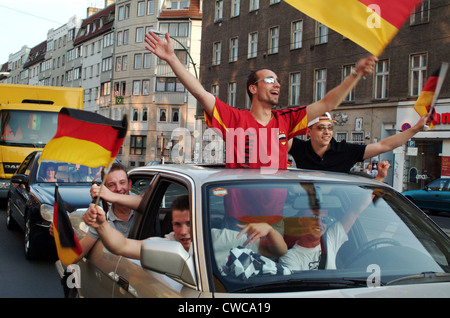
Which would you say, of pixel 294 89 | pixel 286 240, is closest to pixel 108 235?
pixel 286 240

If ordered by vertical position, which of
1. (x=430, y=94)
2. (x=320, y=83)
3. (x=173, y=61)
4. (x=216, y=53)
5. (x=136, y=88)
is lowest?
(x=430, y=94)

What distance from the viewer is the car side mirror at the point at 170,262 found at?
2.56m

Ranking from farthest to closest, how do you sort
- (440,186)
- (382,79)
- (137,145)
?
1. (137,145)
2. (382,79)
3. (440,186)

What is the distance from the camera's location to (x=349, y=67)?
99.2ft

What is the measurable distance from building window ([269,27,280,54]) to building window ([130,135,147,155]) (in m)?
30.4

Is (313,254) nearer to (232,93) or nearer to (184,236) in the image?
(184,236)

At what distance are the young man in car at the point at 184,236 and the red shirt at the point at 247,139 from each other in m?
0.69

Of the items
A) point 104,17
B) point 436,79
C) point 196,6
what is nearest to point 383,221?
point 436,79

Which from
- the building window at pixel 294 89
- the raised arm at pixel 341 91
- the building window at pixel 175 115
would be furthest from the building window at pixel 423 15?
the building window at pixel 175 115

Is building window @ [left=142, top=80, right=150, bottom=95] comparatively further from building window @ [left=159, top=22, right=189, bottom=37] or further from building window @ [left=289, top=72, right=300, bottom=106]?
building window @ [left=289, top=72, right=300, bottom=106]

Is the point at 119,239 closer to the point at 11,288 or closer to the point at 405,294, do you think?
the point at 405,294

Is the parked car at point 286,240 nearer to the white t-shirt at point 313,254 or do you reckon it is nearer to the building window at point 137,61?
the white t-shirt at point 313,254

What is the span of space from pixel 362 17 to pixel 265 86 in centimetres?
84

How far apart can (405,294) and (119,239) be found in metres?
1.45
